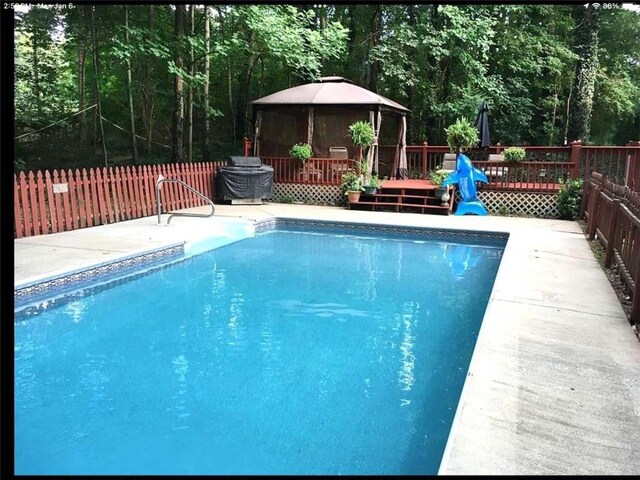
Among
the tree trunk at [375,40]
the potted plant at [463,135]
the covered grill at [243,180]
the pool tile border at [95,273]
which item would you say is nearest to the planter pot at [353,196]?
the covered grill at [243,180]

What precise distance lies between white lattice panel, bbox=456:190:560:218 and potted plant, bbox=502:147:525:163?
2.42ft

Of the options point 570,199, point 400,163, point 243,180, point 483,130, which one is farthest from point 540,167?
point 243,180

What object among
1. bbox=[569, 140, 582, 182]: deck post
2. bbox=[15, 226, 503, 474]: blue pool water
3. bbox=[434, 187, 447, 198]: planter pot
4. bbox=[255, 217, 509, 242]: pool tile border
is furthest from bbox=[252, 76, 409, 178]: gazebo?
bbox=[15, 226, 503, 474]: blue pool water

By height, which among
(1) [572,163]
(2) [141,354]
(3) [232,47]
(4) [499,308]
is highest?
(3) [232,47]

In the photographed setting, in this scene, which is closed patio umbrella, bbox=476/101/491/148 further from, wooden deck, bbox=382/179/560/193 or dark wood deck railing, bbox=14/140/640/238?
wooden deck, bbox=382/179/560/193

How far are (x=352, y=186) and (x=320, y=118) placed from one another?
300 centimetres

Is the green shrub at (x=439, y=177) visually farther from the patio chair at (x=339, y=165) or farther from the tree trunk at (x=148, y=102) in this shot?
the tree trunk at (x=148, y=102)

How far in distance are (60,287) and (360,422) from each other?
3.97 meters

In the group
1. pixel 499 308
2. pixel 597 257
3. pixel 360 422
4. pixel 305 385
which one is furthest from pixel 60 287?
pixel 597 257

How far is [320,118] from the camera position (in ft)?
46.4

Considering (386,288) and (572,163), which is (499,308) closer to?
(386,288)

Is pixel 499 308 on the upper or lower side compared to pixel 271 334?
upper

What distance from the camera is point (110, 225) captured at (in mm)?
8945

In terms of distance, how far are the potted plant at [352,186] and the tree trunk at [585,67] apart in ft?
22.6
